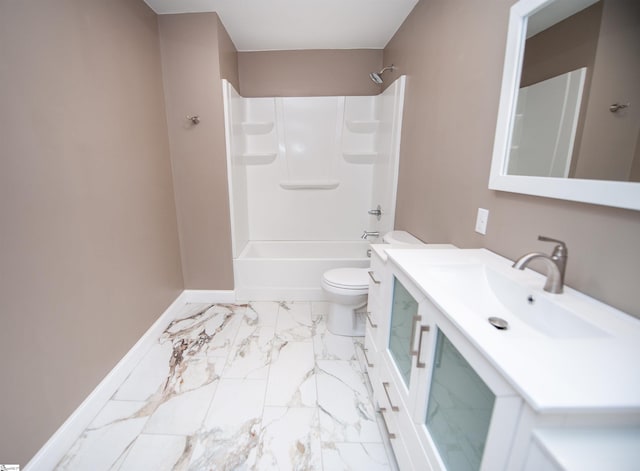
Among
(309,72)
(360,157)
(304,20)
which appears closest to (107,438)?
(360,157)

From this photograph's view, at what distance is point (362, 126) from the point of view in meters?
3.04

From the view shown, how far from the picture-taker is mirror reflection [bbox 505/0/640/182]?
0.76 meters

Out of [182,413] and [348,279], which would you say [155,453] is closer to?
[182,413]

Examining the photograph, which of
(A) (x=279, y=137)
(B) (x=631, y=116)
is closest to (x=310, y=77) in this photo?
(A) (x=279, y=137)

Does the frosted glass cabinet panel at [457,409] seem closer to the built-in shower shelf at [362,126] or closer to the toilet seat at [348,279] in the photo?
the toilet seat at [348,279]

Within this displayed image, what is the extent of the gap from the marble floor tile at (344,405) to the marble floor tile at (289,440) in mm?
68

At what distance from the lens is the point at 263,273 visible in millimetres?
2691

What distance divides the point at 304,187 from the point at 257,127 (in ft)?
2.77

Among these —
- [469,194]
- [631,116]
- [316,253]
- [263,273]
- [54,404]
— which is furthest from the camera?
[316,253]

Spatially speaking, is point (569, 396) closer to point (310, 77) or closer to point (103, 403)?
point (103, 403)

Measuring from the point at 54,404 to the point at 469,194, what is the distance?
2.28 metres

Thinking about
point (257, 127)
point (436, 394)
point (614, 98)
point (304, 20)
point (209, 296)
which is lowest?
point (209, 296)

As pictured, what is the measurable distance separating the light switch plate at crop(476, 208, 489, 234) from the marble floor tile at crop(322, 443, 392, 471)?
118cm

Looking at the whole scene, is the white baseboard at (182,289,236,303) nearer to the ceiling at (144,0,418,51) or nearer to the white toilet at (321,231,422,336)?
the white toilet at (321,231,422,336)
